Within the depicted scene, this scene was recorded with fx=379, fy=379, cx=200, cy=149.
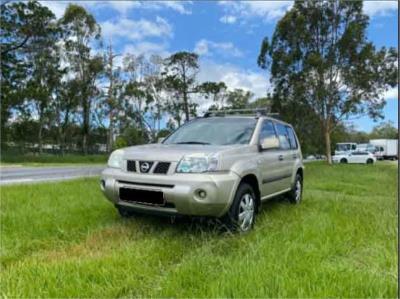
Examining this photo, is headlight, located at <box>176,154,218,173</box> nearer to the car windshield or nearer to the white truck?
the car windshield

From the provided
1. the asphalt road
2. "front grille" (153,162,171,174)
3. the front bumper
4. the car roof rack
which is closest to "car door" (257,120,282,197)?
the car roof rack

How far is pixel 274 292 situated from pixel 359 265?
110cm

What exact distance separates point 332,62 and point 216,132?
75.7 feet

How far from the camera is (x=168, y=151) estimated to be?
187 inches

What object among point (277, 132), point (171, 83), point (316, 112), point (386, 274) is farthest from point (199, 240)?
point (171, 83)

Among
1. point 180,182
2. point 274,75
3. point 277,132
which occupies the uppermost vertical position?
point 274,75

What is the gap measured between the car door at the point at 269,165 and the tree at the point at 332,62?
69.6 feet

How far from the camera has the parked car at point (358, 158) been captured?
135 feet

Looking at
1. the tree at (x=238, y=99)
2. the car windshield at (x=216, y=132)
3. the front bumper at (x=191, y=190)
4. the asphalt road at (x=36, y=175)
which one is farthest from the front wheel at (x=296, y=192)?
the tree at (x=238, y=99)

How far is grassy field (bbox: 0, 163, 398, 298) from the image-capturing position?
9.95 feet

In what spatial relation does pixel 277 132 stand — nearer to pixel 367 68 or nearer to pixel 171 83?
pixel 367 68

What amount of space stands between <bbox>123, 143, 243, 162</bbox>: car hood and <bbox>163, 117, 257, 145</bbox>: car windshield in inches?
17.4

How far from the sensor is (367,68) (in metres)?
26.0

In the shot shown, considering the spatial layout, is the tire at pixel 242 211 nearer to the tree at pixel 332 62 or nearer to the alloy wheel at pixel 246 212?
the alloy wheel at pixel 246 212
